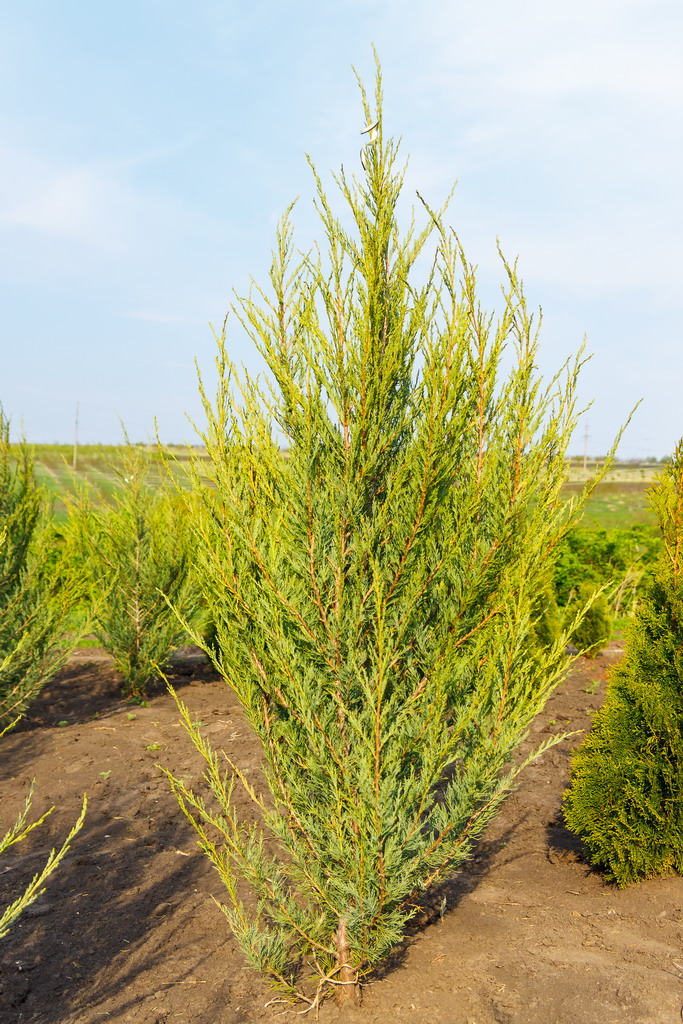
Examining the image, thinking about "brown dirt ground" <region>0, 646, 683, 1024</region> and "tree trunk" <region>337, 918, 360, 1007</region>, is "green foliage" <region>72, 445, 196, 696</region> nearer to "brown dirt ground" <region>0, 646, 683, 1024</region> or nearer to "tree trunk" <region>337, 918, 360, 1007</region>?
"brown dirt ground" <region>0, 646, 683, 1024</region>

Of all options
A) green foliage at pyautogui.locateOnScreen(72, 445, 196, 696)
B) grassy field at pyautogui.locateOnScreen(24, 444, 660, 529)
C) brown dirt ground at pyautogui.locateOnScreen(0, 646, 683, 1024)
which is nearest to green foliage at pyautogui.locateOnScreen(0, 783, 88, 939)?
brown dirt ground at pyautogui.locateOnScreen(0, 646, 683, 1024)

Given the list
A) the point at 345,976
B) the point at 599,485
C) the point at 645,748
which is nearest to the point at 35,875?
the point at 345,976

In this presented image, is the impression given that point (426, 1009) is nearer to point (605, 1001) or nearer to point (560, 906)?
point (605, 1001)

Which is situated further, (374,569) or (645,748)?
(645,748)

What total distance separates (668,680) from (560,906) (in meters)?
1.52

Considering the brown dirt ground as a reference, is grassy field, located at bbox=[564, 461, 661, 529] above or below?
above

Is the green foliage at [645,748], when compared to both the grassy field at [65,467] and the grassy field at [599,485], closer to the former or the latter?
the grassy field at [65,467]

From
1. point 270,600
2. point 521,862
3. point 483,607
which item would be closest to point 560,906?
point 521,862

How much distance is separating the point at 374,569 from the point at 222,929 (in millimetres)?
2663

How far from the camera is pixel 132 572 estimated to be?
8680 mm

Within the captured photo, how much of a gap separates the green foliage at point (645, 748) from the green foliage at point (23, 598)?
5.44 metres

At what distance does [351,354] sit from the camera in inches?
122

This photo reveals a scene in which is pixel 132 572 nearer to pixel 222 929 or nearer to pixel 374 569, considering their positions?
pixel 222 929

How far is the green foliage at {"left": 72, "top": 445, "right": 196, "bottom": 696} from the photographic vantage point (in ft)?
28.3
